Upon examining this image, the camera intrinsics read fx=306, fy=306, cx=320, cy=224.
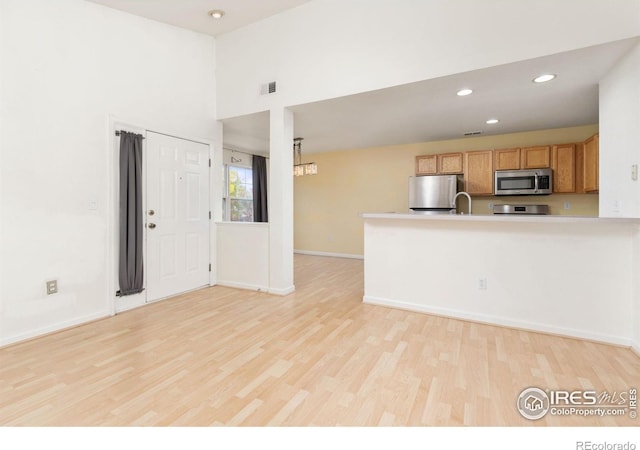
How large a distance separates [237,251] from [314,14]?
3.15 m

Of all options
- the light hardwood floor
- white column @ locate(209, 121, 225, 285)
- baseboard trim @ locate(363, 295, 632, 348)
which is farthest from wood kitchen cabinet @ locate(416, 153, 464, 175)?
white column @ locate(209, 121, 225, 285)

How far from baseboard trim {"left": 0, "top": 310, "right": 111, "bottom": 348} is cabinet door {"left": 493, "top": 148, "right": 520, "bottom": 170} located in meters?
5.91

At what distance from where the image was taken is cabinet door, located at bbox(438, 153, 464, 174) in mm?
5426

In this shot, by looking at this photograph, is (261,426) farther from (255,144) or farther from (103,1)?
(255,144)

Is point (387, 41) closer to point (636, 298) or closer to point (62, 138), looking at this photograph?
point (636, 298)

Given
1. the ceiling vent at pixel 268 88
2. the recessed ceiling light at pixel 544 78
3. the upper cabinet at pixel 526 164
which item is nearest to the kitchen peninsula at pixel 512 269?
the recessed ceiling light at pixel 544 78

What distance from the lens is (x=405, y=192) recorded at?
6.31m

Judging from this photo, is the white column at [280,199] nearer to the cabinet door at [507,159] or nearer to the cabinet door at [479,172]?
the cabinet door at [479,172]

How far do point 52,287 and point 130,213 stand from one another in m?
0.96

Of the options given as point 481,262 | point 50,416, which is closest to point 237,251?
point 50,416

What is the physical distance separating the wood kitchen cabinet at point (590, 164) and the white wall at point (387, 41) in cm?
220

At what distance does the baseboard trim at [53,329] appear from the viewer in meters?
2.58

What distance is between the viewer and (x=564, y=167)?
473 cm

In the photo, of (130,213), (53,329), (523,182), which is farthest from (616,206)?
(53,329)
